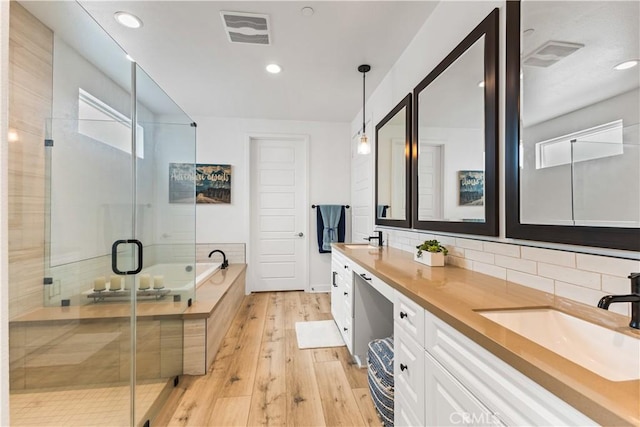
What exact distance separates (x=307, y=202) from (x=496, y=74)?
10.6 ft

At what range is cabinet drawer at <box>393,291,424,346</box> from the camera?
3.89 feet

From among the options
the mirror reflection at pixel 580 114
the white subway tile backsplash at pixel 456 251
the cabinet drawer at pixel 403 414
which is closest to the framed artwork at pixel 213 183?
the white subway tile backsplash at pixel 456 251

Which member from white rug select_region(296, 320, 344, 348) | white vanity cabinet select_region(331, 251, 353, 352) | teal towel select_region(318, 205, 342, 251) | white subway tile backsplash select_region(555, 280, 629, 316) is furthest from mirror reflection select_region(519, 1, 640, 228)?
teal towel select_region(318, 205, 342, 251)

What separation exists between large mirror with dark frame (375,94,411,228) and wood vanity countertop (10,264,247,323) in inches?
71.0

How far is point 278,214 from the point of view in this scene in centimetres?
451

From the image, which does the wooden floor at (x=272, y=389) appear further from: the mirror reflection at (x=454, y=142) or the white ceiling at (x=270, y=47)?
the white ceiling at (x=270, y=47)

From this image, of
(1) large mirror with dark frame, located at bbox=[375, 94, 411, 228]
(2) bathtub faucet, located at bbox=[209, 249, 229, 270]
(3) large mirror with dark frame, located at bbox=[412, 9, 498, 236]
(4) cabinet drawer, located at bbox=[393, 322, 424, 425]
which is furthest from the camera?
(2) bathtub faucet, located at bbox=[209, 249, 229, 270]

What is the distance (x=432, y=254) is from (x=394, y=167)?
117cm

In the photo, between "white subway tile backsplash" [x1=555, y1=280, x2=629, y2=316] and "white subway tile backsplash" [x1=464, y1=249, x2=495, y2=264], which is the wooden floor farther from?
"white subway tile backsplash" [x1=555, y1=280, x2=629, y2=316]

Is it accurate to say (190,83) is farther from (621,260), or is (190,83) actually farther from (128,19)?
(621,260)

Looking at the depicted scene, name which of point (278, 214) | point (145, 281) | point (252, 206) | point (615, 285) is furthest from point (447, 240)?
point (252, 206)

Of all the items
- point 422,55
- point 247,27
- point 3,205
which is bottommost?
→ point 3,205

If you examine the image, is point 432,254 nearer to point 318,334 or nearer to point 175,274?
point 318,334

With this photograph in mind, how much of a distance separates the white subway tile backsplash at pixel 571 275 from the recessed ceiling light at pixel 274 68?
2.62 m
